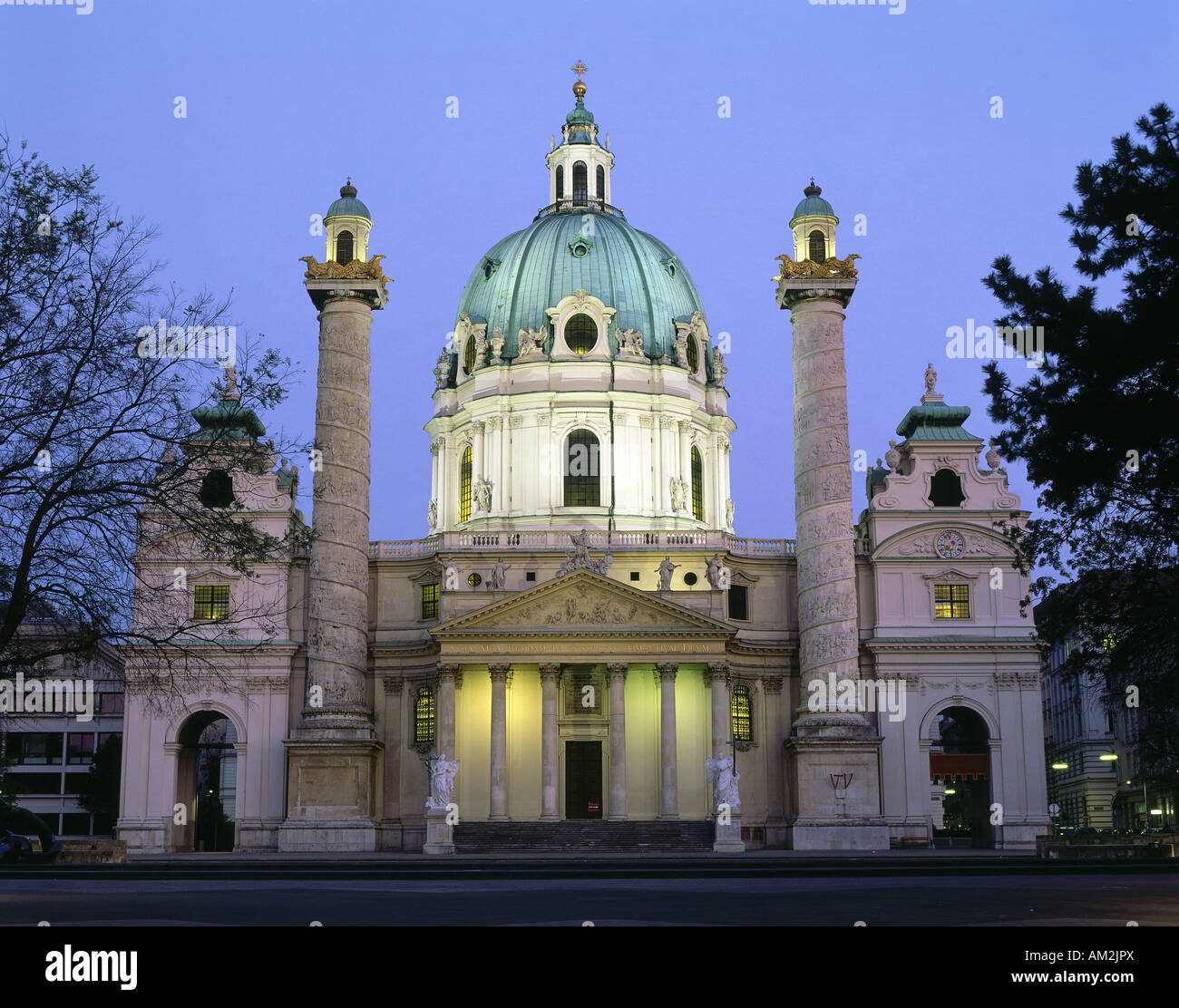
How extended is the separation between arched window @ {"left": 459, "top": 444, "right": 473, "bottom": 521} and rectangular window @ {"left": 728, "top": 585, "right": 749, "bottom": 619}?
15140 millimetres

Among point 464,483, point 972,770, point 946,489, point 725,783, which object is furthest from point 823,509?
point 464,483

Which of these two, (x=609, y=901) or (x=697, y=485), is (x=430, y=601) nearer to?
(x=697, y=485)

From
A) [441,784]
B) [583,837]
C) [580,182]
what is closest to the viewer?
[441,784]

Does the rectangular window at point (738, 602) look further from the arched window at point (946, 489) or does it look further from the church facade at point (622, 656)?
the arched window at point (946, 489)

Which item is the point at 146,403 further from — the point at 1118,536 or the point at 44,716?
the point at 44,716

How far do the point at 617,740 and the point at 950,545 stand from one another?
17497mm

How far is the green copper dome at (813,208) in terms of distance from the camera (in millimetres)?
61500

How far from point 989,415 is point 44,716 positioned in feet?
236

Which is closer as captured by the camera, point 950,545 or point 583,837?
point 583,837

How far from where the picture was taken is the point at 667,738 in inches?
2404

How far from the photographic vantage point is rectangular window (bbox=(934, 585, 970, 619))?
214 ft

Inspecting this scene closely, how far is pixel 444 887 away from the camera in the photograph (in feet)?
88.7
